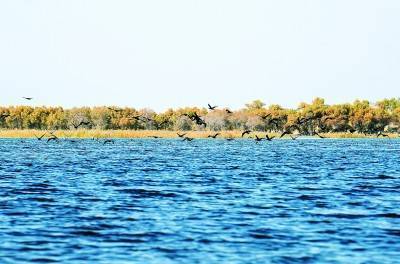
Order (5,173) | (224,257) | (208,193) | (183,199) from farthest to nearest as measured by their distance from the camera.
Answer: (5,173) < (208,193) < (183,199) < (224,257)

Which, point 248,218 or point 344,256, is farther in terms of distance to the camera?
point 248,218

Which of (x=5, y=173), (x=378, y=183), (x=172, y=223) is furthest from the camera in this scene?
(x=5, y=173)

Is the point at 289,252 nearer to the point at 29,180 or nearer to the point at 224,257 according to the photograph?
the point at 224,257

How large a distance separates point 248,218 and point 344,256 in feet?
25.0

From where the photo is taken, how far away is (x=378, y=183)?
155ft

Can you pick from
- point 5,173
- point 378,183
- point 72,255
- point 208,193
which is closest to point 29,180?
point 5,173

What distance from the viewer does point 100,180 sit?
48.6m

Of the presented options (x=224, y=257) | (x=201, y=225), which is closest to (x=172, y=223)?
(x=201, y=225)

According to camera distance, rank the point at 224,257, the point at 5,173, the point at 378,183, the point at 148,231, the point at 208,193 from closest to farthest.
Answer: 1. the point at 224,257
2. the point at 148,231
3. the point at 208,193
4. the point at 378,183
5. the point at 5,173

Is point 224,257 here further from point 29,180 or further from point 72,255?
point 29,180

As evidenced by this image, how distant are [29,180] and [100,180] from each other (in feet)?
13.2

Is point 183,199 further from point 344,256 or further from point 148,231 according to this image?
point 344,256

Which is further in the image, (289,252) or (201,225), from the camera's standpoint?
(201,225)

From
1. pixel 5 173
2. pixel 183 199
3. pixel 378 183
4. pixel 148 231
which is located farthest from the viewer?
pixel 5 173
